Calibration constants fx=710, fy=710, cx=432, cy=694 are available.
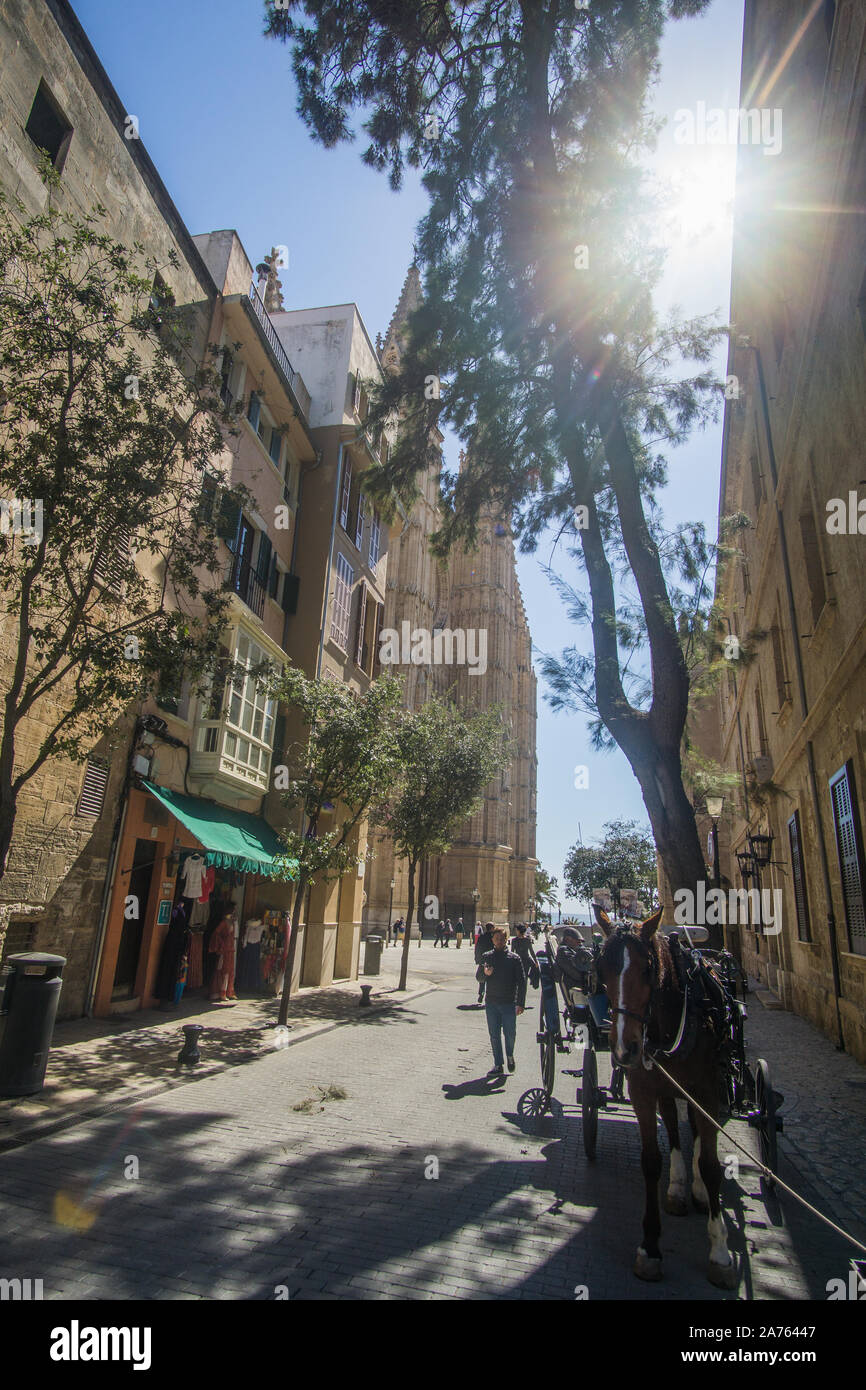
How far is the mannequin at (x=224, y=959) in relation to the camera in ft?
45.2

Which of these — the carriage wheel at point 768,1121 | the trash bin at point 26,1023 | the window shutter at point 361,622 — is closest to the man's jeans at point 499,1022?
the carriage wheel at point 768,1121

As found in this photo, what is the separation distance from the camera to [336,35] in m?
10.5

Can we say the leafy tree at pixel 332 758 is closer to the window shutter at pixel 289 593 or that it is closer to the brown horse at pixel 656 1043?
the window shutter at pixel 289 593

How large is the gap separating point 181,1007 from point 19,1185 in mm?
8290

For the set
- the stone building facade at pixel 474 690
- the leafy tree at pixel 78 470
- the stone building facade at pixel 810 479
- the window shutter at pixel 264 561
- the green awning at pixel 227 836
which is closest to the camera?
the leafy tree at pixel 78 470

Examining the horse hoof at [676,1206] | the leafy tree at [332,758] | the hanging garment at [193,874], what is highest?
the leafy tree at [332,758]

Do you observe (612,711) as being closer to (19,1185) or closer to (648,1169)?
(648,1169)

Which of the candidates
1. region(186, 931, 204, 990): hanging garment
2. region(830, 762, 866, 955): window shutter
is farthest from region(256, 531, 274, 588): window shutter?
region(830, 762, 866, 955): window shutter

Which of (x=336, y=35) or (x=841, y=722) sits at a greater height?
(x=336, y=35)

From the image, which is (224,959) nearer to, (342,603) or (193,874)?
(193,874)

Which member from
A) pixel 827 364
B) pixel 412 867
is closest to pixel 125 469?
pixel 827 364

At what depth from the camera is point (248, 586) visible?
1602 cm

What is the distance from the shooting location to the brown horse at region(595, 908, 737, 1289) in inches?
167

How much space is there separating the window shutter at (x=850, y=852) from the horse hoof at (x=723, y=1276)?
7.20m
